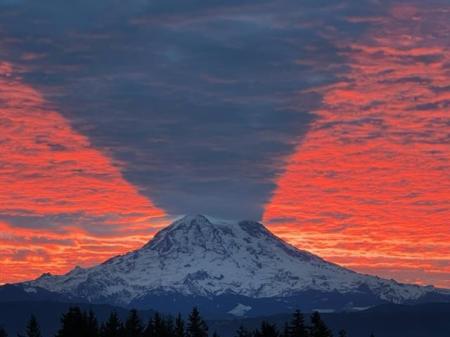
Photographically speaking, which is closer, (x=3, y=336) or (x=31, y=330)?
(x=31, y=330)

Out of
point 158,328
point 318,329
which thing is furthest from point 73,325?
point 158,328

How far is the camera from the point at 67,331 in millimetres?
90375

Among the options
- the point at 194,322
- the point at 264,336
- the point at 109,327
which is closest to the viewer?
the point at 264,336

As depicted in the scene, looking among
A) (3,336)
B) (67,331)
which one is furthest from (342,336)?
(3,336)

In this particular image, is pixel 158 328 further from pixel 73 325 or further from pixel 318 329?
pixel 318 329

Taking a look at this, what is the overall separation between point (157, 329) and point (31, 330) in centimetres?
1328

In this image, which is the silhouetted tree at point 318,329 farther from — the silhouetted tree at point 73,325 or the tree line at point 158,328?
the silhouetted tree at point 73,325

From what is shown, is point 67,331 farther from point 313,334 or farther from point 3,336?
point 3,336

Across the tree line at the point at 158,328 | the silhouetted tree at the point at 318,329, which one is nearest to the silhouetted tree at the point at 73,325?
the tree line at the point at 158,328

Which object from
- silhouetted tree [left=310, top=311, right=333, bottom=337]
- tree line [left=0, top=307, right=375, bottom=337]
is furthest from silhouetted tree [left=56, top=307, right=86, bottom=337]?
silhouetted tree [left=310, top=311, right=333, bottom=337]

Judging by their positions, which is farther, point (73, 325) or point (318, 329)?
point (318, 329)

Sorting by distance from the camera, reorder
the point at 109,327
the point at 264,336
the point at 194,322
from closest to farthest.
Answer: the point at 264,336, the point at 109,327, the point at 194,322

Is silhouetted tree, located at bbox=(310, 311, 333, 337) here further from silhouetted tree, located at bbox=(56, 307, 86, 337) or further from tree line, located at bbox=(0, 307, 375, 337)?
silhouetted tree, located at bbox=(56, 307, 86, 337)

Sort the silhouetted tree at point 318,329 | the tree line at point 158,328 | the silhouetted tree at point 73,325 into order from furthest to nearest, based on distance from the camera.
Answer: the silhouetted tree at point 318,329
the tree line at point 158,328
the silhouetted tree at point 73,325
